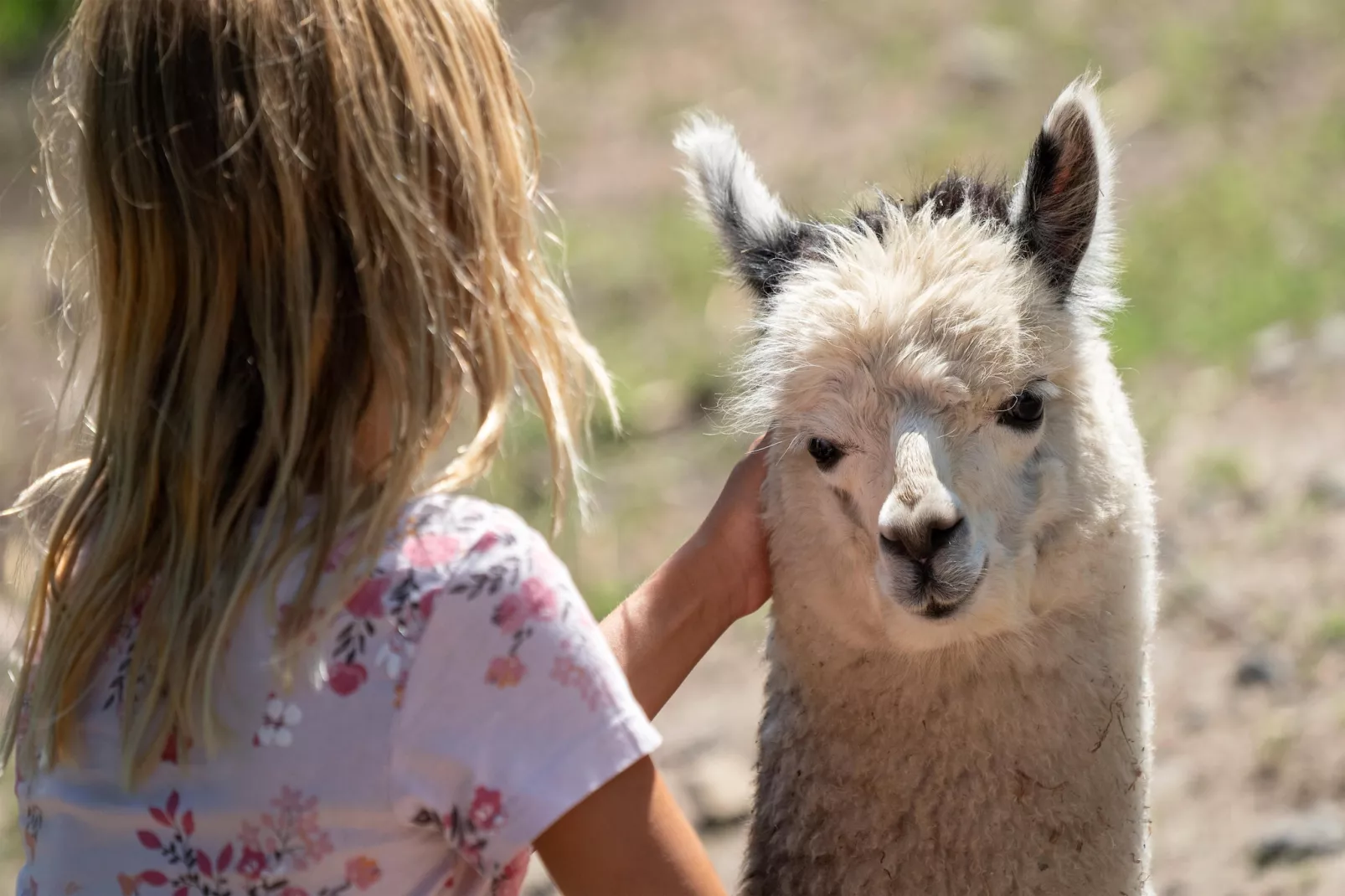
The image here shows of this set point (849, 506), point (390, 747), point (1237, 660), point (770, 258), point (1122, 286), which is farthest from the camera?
point (1122, 286)

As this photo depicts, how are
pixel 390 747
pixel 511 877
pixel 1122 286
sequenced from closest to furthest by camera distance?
pixel 390 747
pixel 511 877
pixel 1122 286

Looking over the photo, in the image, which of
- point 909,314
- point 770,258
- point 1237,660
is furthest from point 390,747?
point 1237,660

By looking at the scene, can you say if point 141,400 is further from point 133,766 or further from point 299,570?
point 133,766

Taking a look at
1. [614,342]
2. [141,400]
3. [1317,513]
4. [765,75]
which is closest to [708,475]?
[614,342]

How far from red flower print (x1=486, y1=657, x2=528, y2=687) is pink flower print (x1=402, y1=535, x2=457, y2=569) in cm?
11

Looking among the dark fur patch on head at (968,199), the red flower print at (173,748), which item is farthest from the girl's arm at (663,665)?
the dark fur patch on head at (968,199)

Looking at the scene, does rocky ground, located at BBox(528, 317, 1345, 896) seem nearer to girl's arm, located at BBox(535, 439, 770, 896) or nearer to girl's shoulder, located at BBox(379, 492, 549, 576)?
girl's arm, located at BBox(535, 439, 770, 896)

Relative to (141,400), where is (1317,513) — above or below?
above

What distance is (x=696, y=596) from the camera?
2.27m

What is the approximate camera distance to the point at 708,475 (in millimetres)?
5770

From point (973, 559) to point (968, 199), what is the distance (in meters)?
0.60

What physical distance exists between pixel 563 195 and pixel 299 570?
654 centimetres

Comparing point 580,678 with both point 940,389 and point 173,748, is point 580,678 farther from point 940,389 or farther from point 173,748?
point 940,389

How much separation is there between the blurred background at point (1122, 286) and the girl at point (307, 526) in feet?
2.87
